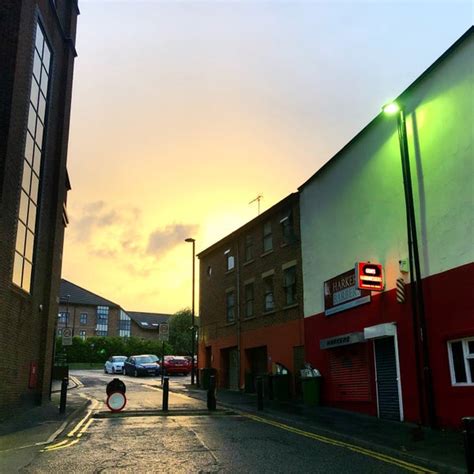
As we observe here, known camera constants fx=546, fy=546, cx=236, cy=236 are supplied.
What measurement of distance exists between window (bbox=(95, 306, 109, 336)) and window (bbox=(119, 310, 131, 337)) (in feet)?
14.8

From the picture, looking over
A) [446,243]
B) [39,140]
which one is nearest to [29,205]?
[39,140]

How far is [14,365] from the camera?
1520 centimetres

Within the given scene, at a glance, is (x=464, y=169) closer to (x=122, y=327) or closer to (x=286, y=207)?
(x=286, y=207)

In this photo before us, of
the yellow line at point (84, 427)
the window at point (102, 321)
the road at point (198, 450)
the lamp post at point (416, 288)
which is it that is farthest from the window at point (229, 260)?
the window at point (102, 321)

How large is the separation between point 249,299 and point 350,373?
976 cm

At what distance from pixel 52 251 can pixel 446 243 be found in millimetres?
13432

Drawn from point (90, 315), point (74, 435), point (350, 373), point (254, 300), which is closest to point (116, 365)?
point (254, 300)

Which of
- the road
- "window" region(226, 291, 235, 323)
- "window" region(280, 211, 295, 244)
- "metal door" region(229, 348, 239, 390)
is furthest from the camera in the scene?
"window" region(226, 291, 235, 323)

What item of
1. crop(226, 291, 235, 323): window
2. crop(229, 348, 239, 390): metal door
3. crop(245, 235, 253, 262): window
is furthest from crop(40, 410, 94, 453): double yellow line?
crop(226, 291, 235, 323): window

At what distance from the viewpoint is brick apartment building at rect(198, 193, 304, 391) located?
22.2 m

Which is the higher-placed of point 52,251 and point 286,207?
point 286,207

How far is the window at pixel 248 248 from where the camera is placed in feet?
87.4

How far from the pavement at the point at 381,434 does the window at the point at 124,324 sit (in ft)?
289

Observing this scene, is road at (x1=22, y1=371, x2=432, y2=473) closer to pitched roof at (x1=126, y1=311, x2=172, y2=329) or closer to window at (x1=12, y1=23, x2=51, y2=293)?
window at (x1=12, y1=23, x2=51, y2=293)
